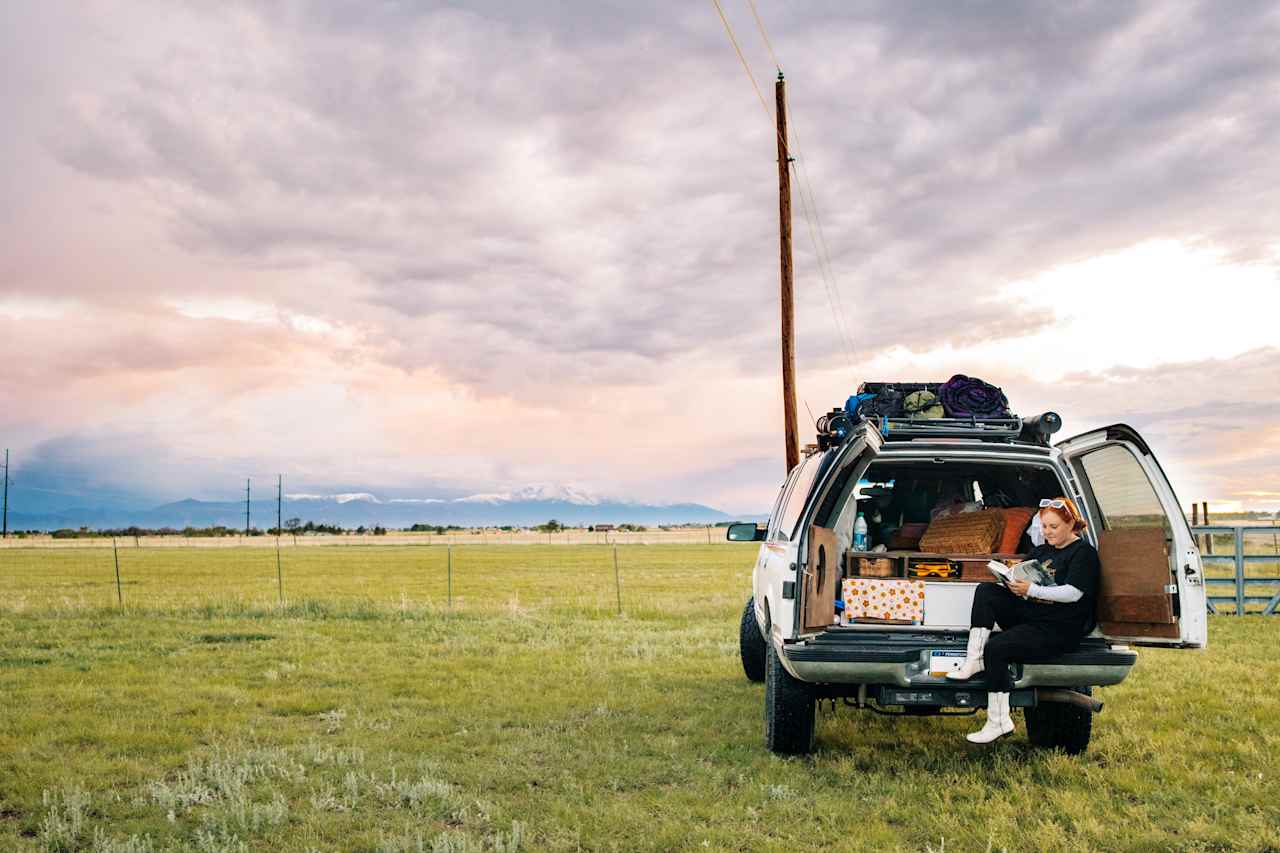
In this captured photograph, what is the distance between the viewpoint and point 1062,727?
287 inches

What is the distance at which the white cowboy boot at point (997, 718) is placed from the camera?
643 centimetres

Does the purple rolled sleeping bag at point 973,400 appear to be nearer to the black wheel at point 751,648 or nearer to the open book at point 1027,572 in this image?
the open book at point 1027,572

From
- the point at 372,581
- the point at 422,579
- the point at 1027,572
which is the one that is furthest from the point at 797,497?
the point at 422,579

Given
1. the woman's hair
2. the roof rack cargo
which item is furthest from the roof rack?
the woman's hair

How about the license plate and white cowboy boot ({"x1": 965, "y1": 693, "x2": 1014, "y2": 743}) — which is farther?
white cowboy boot ({"x1": 965, "y1": 693, "x2": 1014, "y2": 743})

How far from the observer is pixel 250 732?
8234 millimetres

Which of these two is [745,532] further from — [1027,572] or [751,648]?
[1027,572]

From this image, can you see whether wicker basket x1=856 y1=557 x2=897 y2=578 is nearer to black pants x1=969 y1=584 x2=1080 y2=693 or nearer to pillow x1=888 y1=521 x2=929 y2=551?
black pants x1=969 y1=584 x2=1080 y2=693

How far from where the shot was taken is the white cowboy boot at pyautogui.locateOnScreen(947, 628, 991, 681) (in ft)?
20.6

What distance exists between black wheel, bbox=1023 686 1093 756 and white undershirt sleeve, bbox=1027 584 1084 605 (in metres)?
1.20

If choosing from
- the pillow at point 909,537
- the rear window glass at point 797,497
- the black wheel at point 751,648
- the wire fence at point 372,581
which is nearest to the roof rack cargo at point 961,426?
the rear window glass at point 797,497

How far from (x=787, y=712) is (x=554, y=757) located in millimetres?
1667

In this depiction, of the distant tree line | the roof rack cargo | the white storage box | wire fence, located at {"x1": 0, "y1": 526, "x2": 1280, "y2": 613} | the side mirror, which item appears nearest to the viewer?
the white storage box

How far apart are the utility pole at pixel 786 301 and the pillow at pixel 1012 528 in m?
8.28
